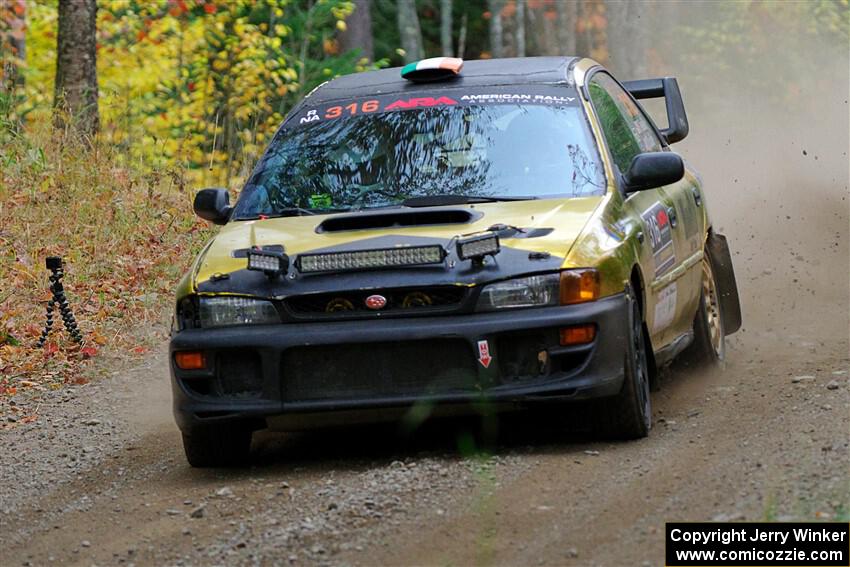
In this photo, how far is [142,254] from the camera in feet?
42.1

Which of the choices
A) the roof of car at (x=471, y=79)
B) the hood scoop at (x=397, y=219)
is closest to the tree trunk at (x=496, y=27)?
the roof of car at (x=471, y=79)

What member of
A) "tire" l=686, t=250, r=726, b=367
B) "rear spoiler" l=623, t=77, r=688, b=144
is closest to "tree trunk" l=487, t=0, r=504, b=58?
"rear spoiler" l=623, t=77, r=688, b=144

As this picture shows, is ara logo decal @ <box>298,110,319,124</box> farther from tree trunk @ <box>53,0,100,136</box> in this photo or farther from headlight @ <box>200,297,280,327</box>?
tree trunk @ <box>53,0,100,136</box>

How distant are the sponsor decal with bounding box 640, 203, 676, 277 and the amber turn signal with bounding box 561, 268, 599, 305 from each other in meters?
1.09

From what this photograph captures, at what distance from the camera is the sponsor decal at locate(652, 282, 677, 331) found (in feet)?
24.0

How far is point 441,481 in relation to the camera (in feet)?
19.3

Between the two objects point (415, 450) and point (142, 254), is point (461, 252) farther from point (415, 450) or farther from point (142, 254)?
point (142, 254)

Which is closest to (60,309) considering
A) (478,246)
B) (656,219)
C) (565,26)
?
(656,219)

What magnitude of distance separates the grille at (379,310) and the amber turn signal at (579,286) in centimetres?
41

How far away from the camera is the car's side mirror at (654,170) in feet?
23.5

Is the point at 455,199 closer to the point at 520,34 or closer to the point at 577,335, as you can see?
the point at 577,335

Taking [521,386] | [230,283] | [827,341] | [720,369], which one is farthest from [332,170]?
[827,341]

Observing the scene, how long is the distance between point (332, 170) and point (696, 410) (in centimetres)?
210

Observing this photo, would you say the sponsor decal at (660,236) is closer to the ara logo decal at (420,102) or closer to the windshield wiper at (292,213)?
the ara logo decal at (420,102)
